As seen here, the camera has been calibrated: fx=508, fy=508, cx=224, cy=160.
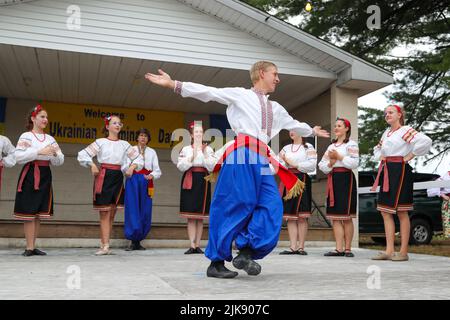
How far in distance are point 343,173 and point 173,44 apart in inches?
135

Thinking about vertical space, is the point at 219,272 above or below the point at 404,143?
below

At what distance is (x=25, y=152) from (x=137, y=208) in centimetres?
201

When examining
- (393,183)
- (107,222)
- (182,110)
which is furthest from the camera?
(182,110)

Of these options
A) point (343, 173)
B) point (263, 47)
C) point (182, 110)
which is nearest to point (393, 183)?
point (343, 173)

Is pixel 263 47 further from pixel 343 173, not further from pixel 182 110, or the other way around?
pixel 182 110

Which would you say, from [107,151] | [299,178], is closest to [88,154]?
[107,151]

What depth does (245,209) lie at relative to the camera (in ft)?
12.8

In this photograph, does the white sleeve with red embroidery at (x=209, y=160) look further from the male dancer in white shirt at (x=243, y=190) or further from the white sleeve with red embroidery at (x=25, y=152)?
the male dancer in white shirt at (x=243, y=190)

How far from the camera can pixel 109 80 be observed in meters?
9.48

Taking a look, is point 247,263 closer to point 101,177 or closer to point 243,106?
point 243,106

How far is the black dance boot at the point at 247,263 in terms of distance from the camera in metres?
3.80

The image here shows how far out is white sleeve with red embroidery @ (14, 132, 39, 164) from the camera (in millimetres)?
5875

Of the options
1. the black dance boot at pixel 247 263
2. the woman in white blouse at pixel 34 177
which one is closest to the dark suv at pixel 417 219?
the woman in white blouse at pixel 34 177

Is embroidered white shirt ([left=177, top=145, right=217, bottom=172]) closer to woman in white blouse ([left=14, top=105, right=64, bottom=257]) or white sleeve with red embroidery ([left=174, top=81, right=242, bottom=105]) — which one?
→ woman in white blouse ([left=14, top=105, right=64, bottom=257])
